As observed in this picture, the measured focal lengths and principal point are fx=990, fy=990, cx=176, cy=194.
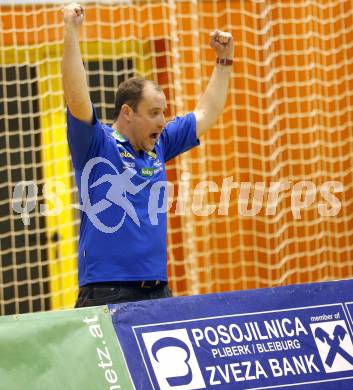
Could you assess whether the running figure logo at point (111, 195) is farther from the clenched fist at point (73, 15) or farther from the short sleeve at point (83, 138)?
the clenched fist at point (73, 15)

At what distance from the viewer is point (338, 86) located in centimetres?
765

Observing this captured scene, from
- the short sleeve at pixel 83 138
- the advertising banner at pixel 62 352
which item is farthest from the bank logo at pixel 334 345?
the short sleeve at pixel 83 138

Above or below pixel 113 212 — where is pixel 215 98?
above

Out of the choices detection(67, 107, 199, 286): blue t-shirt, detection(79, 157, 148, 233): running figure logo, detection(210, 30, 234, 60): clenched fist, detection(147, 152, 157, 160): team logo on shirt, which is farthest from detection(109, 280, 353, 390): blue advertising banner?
detection(210, 30, 234, 60): clenched fist

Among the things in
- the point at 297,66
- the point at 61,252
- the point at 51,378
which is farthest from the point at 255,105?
the point at 51,378

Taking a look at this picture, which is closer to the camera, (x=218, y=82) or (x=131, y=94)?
(x=131, y=94)

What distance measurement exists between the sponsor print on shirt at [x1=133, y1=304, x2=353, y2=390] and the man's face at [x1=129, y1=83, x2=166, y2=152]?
96 cm

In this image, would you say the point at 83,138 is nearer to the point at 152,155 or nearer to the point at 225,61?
the point at 152,155

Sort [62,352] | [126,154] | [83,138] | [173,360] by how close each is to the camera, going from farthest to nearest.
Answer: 1. [126,154]
2. [83,138]
3. [173,360]
4. [62,352]

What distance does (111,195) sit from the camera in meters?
4.39

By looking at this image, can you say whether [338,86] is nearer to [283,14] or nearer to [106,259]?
[283,14]

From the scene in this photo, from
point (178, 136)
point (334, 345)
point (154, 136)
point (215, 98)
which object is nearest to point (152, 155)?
point (154, 136)

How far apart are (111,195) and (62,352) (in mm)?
871

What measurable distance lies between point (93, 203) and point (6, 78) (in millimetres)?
3321
